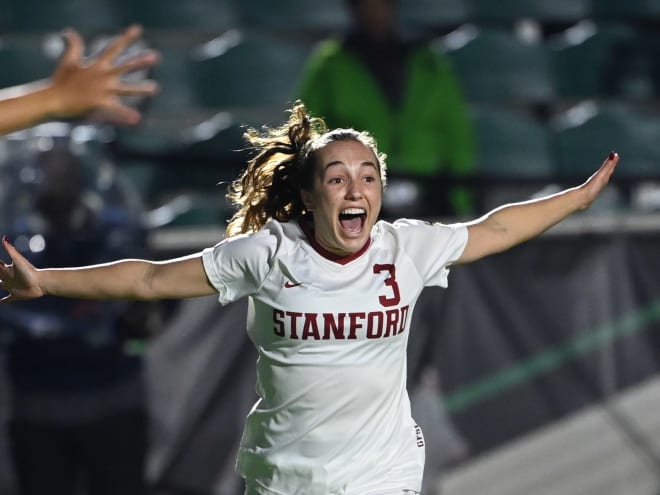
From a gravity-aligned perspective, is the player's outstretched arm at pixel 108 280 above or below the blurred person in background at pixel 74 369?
below

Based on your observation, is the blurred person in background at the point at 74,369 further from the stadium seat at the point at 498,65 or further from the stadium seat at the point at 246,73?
the stadium seat at the point at 498,65

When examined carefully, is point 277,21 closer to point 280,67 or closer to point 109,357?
point 280,67

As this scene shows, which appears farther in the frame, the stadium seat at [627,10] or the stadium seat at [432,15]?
the stadium seat at [627,10]

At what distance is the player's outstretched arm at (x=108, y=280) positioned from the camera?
316cm

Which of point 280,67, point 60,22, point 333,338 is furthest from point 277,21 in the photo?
point 333,338

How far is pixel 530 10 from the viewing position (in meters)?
7.50

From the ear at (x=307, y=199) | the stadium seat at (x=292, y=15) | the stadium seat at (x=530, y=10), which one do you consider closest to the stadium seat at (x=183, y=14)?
the stadium seat at (x=292, y=15)

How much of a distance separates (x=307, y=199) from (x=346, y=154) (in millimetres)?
186

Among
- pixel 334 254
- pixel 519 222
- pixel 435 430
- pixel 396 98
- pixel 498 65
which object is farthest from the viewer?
pixel 498 65

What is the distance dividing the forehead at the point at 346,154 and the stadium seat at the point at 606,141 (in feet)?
12.3

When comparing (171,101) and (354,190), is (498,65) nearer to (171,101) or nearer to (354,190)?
(171,101)

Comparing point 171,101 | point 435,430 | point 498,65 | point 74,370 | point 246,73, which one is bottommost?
point 435,430

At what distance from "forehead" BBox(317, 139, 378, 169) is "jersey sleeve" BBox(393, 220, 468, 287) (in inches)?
9.2

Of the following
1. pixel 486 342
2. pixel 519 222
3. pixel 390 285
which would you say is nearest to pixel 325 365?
pixel 390 285
